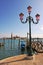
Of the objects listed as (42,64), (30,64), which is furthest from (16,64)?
(42,64)

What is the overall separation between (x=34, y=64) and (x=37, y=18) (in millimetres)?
4700

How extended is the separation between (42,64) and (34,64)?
1.66 ft

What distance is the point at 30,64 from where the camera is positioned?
355 inches

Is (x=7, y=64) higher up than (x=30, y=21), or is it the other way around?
(x=30, y=21)

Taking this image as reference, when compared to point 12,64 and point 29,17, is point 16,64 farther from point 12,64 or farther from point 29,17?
point 29,17

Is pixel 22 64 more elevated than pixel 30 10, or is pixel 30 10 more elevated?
pixel 30 10

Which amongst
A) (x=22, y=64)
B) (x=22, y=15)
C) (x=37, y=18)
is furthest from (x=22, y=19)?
(x=22, y=64)

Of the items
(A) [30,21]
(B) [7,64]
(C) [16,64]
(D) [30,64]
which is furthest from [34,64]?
(A) [30,21]

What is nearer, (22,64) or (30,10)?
(22,64)

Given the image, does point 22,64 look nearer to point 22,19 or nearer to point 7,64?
point 7,64

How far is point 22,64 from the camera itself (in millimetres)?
8992

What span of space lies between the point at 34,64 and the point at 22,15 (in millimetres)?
4842

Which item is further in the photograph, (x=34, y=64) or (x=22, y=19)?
(x=22, y=19)

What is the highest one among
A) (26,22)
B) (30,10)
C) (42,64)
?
(30,10)
